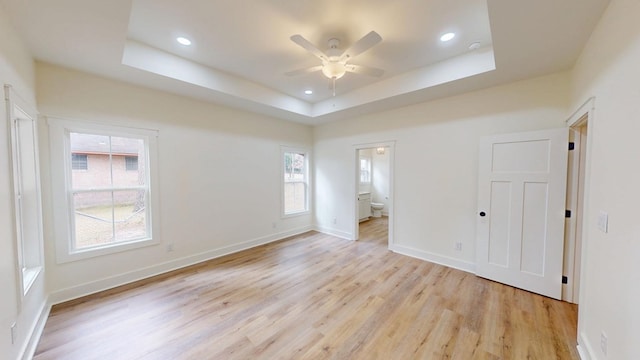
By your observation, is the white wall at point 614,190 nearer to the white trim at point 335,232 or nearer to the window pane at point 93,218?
the white trim at point 335,232

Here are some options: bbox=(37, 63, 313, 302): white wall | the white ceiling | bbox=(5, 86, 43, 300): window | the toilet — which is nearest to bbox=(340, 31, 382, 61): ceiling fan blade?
the white ceiling

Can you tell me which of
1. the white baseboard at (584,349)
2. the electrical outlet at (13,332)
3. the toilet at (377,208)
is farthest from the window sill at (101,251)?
the toilet at (377,208)

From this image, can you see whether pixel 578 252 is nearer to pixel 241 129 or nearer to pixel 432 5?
pixel 432 5

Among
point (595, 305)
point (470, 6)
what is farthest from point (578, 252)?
point (470, 6)

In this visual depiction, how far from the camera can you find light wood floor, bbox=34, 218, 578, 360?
6.21 ft

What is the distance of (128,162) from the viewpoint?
10.1 feet

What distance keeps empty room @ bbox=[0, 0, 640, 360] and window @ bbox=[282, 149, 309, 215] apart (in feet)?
3.00

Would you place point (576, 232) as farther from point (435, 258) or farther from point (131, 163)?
point (131, 163)

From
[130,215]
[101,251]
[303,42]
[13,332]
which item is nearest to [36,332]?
[13,332]

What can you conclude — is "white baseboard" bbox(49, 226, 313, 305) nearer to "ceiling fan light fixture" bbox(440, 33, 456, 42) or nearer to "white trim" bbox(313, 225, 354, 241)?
"white trim" bbox(313, 225, 354, 241)

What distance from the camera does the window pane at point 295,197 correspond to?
5219mm

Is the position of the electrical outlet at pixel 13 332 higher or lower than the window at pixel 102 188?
lower

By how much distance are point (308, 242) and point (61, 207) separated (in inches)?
141

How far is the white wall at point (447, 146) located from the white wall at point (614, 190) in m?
0.94
